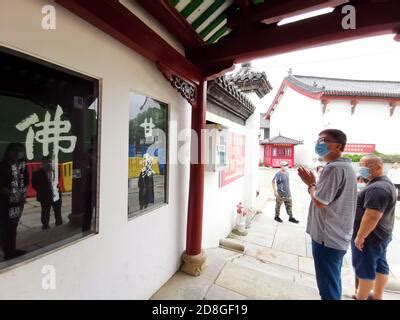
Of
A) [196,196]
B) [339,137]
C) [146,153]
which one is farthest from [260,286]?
[146,153]

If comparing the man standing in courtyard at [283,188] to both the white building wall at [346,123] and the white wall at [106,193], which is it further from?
the white building wall at [346,123]

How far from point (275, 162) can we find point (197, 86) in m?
19.2

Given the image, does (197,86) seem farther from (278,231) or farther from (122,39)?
(278,231)

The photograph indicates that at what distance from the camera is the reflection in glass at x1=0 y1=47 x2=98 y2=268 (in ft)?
4.31

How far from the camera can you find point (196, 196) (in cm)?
304

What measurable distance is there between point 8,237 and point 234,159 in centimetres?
482

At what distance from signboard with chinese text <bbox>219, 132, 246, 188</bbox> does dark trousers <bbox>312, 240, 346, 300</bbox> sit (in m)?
2.70

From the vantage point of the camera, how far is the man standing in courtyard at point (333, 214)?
2.10 m

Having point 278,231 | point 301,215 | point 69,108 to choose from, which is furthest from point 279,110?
point 69,108

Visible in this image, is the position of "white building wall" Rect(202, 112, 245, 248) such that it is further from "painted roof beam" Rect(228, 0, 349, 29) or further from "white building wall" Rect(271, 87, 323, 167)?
"white building wall" Rect(271, 87, 323, 167)

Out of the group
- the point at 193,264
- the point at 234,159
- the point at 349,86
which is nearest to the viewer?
the point at 193,264

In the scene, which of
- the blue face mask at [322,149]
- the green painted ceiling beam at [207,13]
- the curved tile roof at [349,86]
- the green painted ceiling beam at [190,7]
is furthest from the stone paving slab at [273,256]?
the curved tile roof at [349,86]

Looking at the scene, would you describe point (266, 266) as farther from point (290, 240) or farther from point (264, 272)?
point (290, 240)

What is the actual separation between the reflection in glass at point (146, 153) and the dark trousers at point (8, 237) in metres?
0.98
